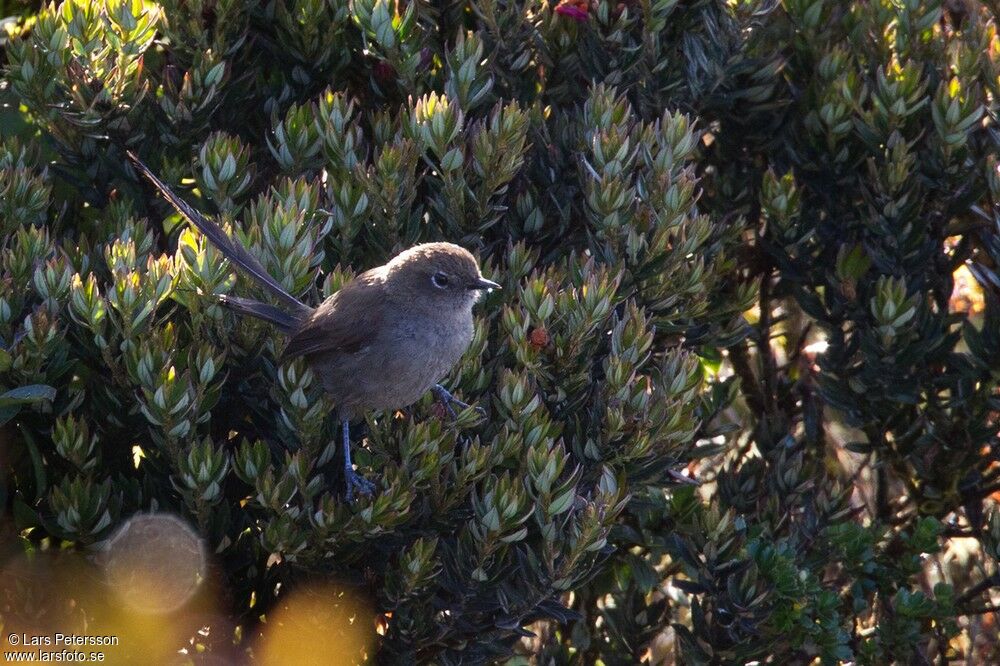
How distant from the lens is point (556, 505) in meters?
3.32

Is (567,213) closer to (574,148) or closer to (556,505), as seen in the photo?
(574,148)

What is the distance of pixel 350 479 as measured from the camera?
3.55m

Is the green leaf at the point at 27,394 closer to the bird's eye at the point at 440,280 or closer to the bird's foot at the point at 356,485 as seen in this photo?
the bird's foot at the point at 356,485

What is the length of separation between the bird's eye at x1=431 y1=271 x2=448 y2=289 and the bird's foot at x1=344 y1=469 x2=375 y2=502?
78cm

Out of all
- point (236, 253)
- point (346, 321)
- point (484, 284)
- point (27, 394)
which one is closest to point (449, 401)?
point (484, 284)

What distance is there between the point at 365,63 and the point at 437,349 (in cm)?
139

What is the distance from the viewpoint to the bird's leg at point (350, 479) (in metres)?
3.39

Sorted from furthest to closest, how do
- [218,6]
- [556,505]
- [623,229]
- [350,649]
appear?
[218,6], [623,229], [350,649], [556,505]

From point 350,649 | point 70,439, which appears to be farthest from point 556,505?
point 70,439

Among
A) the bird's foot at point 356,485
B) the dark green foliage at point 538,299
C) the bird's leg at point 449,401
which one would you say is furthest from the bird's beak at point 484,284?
the bird's foot at point 356,485

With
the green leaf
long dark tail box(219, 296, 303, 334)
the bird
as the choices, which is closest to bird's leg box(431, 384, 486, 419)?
the bird

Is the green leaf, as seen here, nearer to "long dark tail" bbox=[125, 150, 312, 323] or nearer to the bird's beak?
"long dark tail" bbox=[125, 150, 312, 323]

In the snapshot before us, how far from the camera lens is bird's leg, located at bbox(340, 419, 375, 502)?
3393mm

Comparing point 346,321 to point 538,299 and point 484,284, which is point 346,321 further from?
point 538,299
